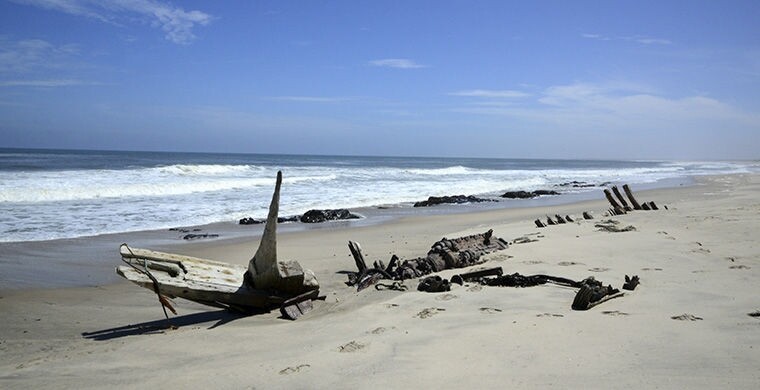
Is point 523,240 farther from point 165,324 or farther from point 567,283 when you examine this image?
point 165,324

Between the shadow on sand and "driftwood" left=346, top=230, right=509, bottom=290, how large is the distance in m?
1.85

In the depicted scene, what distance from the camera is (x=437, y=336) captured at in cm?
483

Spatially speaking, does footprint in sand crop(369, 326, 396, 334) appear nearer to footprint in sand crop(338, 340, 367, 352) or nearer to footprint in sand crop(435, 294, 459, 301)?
footprint in sand crop(338, 340, 367, 352)

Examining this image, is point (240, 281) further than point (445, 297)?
Yes

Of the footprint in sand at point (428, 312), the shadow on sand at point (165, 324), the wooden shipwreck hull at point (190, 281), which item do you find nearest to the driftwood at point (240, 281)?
the wooden shipwreck hull at point (190, 281)

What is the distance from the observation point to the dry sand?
3.88 m

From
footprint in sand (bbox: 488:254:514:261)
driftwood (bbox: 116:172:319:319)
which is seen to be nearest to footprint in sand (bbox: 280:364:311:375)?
driftwood (bbox: 116:172:319:319)

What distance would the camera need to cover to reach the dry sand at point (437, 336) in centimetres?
388

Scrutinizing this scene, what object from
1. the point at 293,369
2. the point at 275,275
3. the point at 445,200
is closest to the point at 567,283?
the point at 275,275

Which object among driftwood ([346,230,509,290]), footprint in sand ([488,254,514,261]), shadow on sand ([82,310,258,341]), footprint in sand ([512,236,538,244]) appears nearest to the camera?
shadow on sand ([82,310,258,341])

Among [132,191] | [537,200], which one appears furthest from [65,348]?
[537,200]

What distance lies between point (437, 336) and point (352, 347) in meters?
0.76

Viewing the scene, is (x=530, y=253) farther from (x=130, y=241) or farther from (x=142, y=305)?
(x=130, y=241)

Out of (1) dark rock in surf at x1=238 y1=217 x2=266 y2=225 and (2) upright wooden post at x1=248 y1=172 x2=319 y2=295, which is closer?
(2) upright wooden post at x1=248 y1=172 x2=319 y2=295
